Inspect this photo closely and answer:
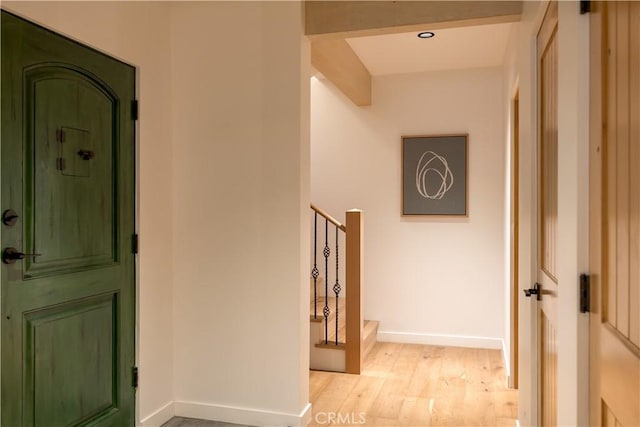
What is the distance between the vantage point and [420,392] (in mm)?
3395

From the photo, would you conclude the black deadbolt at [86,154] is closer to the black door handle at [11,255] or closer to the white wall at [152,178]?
the white wall at [152,178]

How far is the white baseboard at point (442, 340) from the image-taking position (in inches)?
179

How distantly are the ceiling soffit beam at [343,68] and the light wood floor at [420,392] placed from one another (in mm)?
2317

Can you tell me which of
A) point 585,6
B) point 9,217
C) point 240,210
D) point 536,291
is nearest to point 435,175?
point 240,210

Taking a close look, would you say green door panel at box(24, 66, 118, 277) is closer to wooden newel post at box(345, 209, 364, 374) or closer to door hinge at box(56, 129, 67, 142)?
door hinge at box(56, 129, 67, 142)

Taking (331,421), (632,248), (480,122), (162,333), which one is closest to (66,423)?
(162,333)

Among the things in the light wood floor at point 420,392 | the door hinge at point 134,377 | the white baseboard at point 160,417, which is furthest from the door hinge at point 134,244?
the light wood floor at point 420,392

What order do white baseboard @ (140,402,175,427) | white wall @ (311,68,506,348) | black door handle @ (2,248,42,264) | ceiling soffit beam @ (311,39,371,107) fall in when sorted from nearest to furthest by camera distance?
1. black door handle @ (2,248,42,264)
2. white baseboard @ (140,402,175,427)
3. ceiling soffit beam @ (311,39,371,107)
4. white wall @ (311,68,506,348)

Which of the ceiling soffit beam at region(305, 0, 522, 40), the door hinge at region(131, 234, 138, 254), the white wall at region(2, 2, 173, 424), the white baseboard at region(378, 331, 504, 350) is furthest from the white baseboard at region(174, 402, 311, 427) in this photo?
the ceiling soffit beam at region(305, 0, 522, 40)

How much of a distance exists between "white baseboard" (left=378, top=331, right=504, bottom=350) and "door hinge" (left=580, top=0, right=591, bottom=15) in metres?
3.75

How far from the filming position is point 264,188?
2.87 meters

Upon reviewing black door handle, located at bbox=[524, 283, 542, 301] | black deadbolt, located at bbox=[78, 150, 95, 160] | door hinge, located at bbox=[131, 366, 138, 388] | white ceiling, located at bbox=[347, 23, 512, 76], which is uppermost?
white ceiling, located at bbox=[347, 23, 512, 76]

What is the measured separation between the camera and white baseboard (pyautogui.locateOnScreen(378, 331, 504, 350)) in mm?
4535

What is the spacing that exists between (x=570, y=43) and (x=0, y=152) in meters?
2.01
